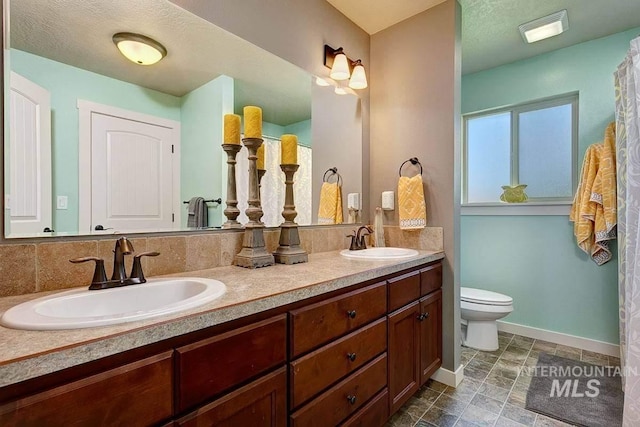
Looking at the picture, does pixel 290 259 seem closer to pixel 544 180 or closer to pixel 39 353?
pixel 39 353

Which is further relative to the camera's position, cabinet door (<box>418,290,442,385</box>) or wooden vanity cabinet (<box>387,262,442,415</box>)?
cabinet door (<box>418,290,442,385</box>)

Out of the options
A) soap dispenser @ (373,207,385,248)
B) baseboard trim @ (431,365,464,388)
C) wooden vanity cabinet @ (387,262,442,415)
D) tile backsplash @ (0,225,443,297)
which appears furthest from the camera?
soap dispenser @ (373,207,385,248)

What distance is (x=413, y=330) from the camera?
1655 millimetres

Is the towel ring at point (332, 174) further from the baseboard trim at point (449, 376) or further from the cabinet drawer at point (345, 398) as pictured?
the baseboard trim at point (449, 376)

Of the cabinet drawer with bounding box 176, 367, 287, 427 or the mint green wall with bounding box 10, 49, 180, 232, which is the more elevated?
the mint green wall with bounding box 10, 49, 180, 232

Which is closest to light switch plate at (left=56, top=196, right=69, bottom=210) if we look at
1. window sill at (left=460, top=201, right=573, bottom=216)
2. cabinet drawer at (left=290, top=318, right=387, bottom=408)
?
cabinet drawer at (left=290, top=318, right=387, bottom=408)

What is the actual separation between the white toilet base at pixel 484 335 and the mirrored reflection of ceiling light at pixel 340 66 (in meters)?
2.10

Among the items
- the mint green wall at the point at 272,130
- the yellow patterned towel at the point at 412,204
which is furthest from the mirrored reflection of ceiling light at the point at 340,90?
the yellow patterned towel at the point at 412,204

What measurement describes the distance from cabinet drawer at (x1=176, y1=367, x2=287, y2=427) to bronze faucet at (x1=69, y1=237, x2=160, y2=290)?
50cm

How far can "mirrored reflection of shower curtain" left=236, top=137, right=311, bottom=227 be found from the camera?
153 centimetres

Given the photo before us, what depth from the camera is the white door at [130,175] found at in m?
1.12

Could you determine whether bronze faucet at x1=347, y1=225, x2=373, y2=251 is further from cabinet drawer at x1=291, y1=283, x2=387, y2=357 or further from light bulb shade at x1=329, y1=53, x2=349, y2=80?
light bulb shade at x1=329, y1=53, x2=349, y2=80

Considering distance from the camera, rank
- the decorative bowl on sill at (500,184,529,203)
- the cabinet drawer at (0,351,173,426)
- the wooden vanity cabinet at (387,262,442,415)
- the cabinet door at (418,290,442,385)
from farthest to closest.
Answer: the decorative bowl on sill at (500,184,529,203) < the cabinet door at (418,290,442,385) < the wooden vanity cabinet at (387,262,442,415) < the cabinet drawer at (0,351,173,426)

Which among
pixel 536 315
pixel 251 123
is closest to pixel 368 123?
pixel 251 123
